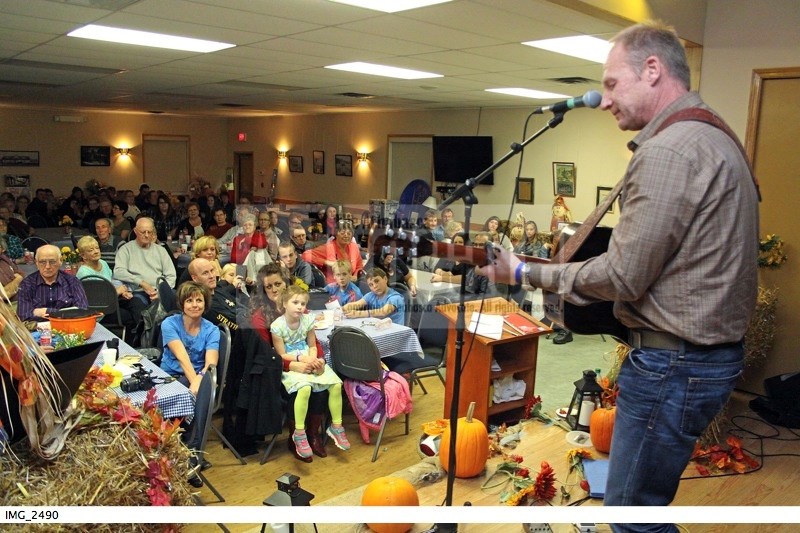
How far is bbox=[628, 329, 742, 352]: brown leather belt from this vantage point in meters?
1.47

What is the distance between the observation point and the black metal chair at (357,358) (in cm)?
420

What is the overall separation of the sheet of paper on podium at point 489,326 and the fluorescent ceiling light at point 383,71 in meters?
2.94

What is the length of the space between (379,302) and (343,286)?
52cm

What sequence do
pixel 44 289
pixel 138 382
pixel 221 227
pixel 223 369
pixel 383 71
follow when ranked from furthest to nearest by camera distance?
pixel 221 227 → pixel 383 71 → pixel 44 289 → pixel 223 369 → pixel 138 382

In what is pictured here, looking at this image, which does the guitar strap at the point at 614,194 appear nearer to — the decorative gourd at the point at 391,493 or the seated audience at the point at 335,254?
the decorative gourd at the point at 391,493

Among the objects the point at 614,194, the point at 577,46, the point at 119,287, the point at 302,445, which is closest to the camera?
the point at 614,194

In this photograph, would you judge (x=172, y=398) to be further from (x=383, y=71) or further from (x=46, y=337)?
(x=383, y=71)

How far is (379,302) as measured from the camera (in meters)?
5.21

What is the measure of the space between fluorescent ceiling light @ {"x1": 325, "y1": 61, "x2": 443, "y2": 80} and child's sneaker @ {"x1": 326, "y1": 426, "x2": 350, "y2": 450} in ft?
11.4

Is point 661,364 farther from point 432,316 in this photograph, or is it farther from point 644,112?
point 432,316

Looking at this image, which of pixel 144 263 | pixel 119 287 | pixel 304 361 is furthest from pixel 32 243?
pixel 304 361

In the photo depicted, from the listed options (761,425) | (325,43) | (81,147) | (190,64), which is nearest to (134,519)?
(761,425)

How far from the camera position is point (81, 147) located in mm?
14867

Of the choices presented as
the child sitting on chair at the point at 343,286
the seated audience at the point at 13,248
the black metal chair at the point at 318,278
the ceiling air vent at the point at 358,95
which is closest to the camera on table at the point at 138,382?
the child sitting on chair at the point at 343,286
